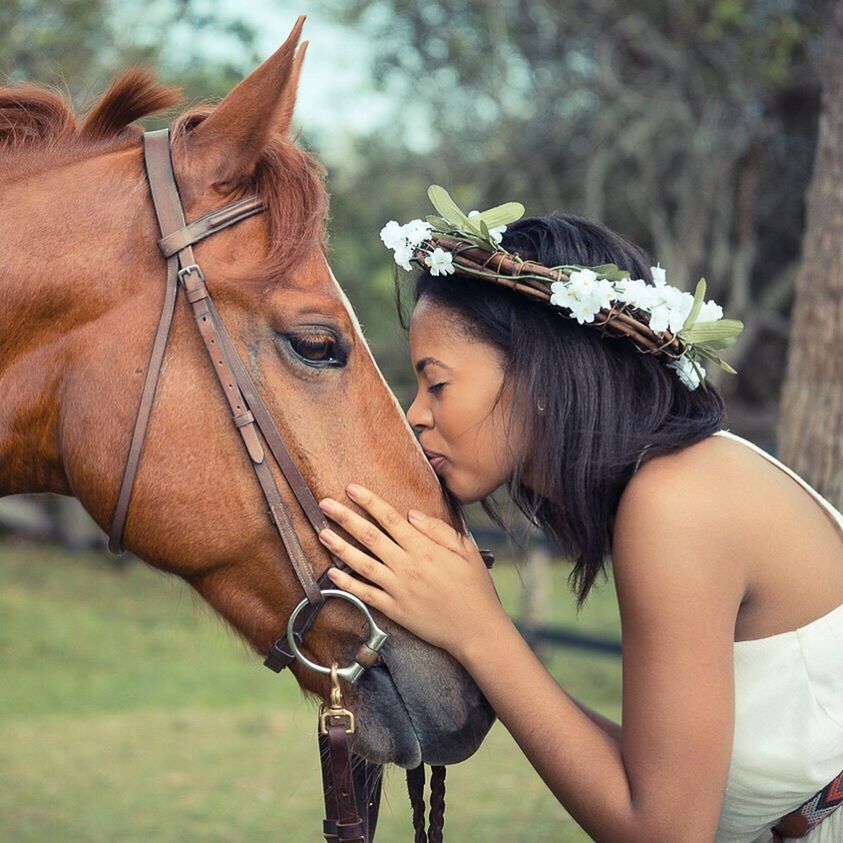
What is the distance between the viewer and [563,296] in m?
2.14

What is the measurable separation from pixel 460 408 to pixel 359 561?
39cm

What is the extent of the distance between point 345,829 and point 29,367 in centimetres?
113

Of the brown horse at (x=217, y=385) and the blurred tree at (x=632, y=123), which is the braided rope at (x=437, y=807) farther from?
the blurred tree at (x=632, y=123)

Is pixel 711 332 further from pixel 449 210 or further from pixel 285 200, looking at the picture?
pixel 285 200

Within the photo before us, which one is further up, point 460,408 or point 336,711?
point 460,408

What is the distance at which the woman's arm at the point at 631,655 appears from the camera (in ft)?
6.41

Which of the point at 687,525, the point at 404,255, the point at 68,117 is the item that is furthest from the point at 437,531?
the point at 68,117

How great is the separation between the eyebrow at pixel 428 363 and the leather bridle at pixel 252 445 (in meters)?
0.37

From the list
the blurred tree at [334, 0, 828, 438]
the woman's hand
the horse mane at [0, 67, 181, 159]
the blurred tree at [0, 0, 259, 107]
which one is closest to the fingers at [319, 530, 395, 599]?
the woman's hand

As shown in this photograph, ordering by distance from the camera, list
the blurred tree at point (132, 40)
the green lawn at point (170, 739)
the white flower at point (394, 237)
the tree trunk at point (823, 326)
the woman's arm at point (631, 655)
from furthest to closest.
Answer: the blurred tree at point (132, 40), the green lawn at point (170, 739), the tree trunk at point (823, 326), the white flower at point (394, 237), the woman's arm at point (631, 655)

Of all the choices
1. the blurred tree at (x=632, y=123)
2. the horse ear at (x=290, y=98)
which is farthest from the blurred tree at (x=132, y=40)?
the horse ear at (x=290, y=98)

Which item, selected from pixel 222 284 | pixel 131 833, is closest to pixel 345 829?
pixel 222 284

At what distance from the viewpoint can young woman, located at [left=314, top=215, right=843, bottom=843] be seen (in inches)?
77.4

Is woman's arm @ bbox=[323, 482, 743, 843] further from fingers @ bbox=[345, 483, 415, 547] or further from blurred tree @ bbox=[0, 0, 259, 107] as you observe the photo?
blurred tree @ bbox=[0, 0, 259, 107]
